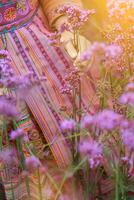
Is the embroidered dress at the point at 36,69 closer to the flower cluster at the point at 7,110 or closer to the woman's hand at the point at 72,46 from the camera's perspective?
the woman's hand at the point at 72,46

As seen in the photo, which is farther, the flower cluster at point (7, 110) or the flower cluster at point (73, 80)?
the flower cluster at point (73, 80)

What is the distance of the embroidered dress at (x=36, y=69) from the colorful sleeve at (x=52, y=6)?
0.07 ft

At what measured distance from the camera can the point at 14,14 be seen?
1.74 m

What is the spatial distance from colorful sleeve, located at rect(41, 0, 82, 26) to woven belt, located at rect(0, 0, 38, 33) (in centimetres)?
11

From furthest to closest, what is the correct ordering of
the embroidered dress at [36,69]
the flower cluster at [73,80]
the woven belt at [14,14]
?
1. the woven belt at [14,14]
2. the embroidered dress at [36,69]
3. the flower cluster at [73,80]

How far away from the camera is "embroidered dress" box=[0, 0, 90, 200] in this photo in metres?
1.59

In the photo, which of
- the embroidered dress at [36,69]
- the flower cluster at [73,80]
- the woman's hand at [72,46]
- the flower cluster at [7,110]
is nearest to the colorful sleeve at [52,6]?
the embroidered dress at [36,69]

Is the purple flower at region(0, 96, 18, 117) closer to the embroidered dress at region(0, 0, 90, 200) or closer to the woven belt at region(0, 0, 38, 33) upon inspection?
the embroidered dress at region(0, 0, 90, 200)

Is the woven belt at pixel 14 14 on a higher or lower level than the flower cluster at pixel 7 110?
higher

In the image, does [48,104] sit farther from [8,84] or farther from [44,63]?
[8,84]

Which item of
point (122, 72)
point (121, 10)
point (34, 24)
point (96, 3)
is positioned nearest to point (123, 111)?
point (122, 72)

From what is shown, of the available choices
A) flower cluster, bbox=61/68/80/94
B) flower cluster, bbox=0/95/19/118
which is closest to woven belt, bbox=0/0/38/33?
flower cluster, bbox=61/68/80/94

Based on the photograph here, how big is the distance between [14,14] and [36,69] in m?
0.22

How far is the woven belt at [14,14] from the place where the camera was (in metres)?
1.72
